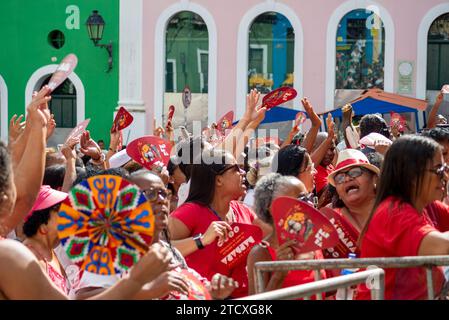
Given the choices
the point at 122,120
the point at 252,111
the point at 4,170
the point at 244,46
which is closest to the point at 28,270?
the point at 4,170

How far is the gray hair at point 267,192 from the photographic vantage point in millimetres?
5117

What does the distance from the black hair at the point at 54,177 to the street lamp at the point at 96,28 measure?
47.4ft

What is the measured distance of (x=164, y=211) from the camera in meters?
4.27

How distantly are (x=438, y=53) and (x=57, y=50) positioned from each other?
8.08 meters

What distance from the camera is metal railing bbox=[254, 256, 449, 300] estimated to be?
388 cm

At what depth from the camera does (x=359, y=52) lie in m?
19.9

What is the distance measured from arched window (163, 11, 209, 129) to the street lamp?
130cm

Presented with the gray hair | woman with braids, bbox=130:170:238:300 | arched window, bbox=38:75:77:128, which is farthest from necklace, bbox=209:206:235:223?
arched window, bbox=38:75:77:128

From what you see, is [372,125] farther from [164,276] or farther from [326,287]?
[164,276]

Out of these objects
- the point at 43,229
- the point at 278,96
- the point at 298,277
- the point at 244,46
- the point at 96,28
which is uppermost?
the point at 96,28

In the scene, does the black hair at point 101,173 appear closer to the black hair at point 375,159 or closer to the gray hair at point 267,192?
the gray hair at point 267,192

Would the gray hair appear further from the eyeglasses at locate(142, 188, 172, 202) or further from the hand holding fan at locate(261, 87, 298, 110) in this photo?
the hand holding fan at locate(261, 87, 298, 110)
